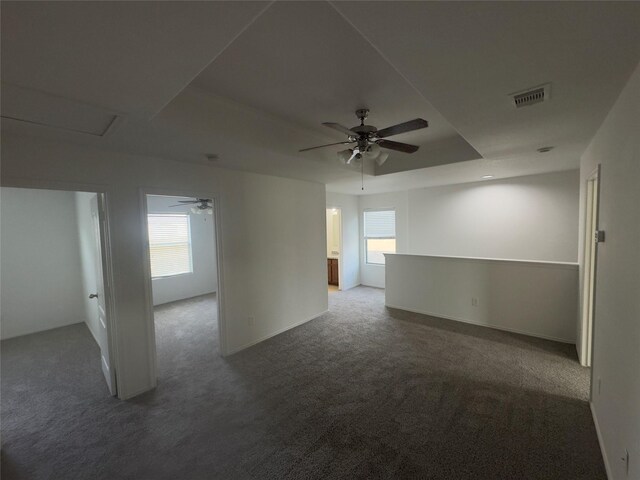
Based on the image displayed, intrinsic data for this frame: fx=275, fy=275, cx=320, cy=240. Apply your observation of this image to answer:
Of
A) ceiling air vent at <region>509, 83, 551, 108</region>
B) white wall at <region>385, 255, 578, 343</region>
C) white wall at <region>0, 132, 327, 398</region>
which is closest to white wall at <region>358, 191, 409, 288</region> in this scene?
white wall at <region>385, 255, 578, 343</region>

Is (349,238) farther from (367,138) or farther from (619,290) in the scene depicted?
(619,290)

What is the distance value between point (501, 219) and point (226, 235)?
15.8 feet

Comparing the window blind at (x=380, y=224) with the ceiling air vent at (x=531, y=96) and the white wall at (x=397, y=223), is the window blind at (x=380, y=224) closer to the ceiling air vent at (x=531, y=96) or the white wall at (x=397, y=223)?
the white wall at (x=397, y=223)

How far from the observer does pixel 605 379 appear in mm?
1921

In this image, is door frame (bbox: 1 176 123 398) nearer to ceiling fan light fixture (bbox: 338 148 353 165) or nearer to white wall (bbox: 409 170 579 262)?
ceiling fan light fixture (bbox: 338 148 353 165)

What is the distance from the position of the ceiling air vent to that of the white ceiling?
5cm

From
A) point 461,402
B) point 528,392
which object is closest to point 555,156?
point 528,392

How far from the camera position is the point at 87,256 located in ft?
14.3

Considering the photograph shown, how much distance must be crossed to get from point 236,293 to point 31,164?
2294 mm

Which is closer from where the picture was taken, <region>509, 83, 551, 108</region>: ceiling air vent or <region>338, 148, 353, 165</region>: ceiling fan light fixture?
<region>509, 83, 551, 108</region>: ceiling air vent

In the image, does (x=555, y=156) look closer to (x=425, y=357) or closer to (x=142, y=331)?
(x=425, y=357)

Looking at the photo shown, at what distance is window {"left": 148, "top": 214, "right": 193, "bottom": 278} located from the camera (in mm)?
5988

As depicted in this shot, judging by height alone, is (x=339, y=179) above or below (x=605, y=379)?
above

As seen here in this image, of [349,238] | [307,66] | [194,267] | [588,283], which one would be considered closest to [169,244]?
[194,267]
